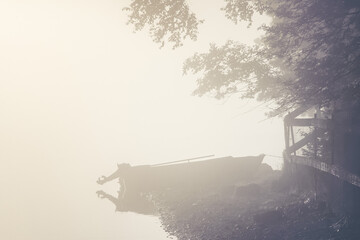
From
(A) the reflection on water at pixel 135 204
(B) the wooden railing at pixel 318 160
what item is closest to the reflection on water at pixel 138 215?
(A) the reflection on water at pixel 135 204

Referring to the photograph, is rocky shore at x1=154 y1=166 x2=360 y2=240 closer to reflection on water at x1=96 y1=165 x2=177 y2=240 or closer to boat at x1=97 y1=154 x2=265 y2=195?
reflection on water at x1=96 y1=165 x2=177 y2=240

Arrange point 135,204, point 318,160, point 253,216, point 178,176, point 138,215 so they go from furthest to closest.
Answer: point 178,176, point 135,204, point 138,215, point 253,216, point 318,160

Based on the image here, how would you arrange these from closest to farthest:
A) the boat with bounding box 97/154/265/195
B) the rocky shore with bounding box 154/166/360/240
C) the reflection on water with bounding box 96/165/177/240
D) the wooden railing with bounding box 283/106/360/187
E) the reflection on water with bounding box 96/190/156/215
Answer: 1. the wooden railing with bounding box 283/106/360/187
2. the rocky shore with bounding box 154/166/360/240
3. the reflection on water with bounding box 96/165/177/240
4. the reflection on water with bounding box 96/190/156/215
5. the boat with bounding box 97/154/265/195

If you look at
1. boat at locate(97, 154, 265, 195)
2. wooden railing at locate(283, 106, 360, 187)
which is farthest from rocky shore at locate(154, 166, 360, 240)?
boat at locate(97, 154, 265, 195)

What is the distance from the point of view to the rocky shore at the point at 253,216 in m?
8.51

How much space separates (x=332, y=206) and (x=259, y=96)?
1542cm

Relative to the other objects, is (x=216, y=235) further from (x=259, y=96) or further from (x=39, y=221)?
(x=39, y=221)

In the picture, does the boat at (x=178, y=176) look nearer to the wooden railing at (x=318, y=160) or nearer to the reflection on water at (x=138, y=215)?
the reflection on water at (x=138, y=215)

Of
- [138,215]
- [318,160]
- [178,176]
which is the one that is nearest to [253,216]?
[318,160]

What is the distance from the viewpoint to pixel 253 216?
10.5 m

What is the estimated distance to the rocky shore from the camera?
851 cm

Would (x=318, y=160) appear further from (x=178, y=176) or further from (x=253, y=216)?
(x=178, y=176)

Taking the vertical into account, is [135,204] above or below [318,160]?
below

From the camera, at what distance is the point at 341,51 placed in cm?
796
